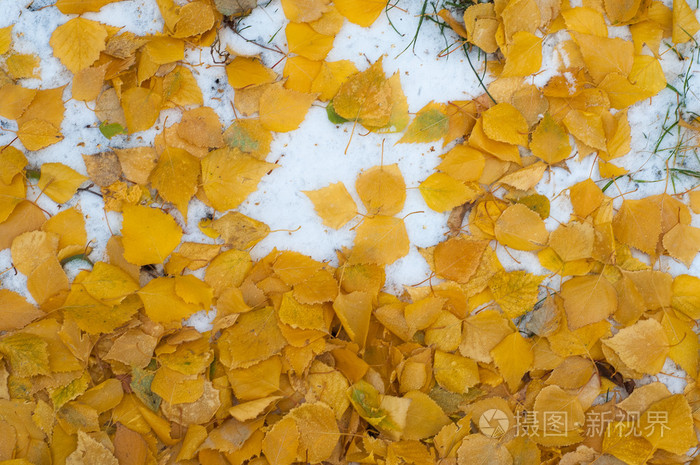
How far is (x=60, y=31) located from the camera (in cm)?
115

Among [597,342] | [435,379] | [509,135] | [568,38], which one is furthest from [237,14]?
[597,342]

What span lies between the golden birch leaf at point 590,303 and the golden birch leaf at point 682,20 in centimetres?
63

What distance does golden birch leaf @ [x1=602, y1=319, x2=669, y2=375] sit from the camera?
121cm

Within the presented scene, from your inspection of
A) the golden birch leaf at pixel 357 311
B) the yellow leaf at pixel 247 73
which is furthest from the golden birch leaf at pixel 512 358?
the yellow leaf at pixel 247 73

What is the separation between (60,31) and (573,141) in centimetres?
126

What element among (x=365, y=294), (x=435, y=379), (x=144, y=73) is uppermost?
(x=144, y=73)

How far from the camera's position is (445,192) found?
3.96 feet

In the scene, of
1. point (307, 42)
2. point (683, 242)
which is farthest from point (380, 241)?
point (683, 242)

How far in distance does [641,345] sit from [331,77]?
0.99 m

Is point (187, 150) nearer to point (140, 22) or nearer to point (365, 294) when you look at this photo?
point (140, 22)

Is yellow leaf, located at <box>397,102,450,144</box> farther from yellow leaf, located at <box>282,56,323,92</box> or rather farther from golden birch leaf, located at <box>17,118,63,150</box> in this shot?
golden birch leaf, located at <box>17,118,63,150</box>

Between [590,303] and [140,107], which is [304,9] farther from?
[590,303]

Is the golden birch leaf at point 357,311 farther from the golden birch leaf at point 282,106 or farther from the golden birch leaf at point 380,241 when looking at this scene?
the golden birch leaf at point 282,106
